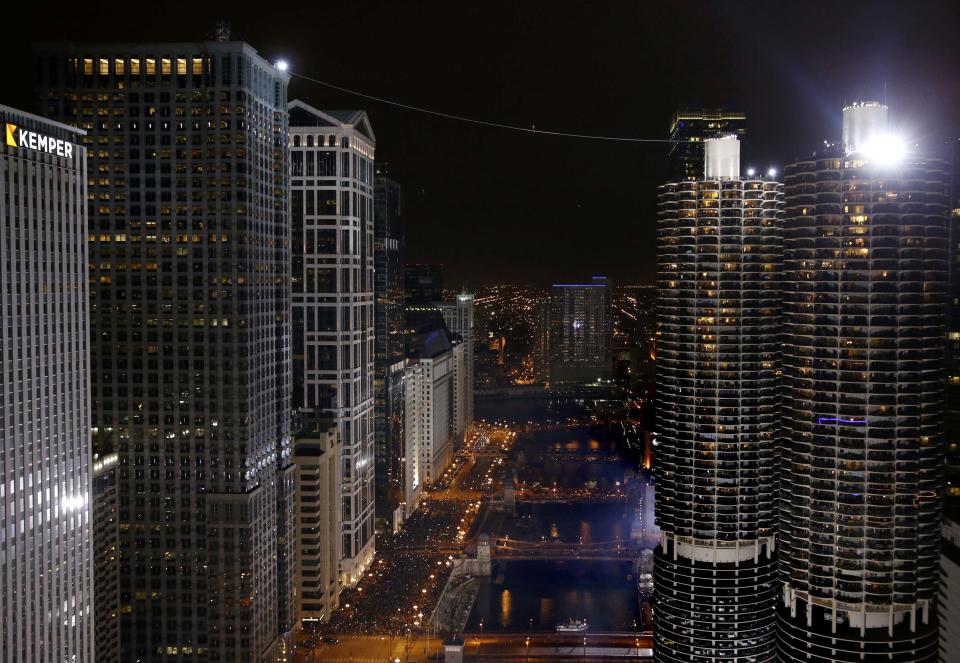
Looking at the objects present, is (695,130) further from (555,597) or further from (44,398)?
(44,398)

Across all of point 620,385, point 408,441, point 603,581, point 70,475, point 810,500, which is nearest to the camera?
point 70,475

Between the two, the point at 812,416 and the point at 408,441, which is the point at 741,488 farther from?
the point at 408,441

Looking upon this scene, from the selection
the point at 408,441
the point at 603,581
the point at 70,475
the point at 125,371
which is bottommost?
the point at 603,581

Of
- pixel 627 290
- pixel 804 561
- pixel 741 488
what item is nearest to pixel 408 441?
pixel 741 488

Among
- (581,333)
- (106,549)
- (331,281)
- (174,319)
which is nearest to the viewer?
(106,549)

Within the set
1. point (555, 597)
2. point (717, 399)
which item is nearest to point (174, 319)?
point (717, 399)

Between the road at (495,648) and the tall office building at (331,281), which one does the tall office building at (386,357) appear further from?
the road at (495,648)
